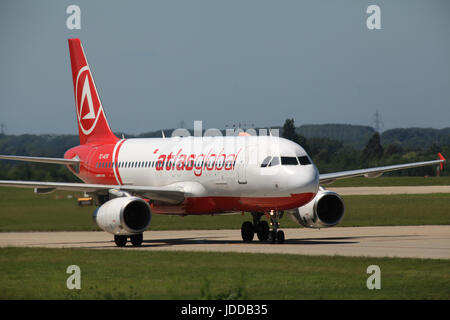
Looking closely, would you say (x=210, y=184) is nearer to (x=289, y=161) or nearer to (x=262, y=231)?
(x=262, y=231)

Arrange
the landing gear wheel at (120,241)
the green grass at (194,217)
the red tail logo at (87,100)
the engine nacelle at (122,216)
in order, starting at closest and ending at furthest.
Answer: the engine nacelle at (122,216) < the landing gear wheel at (120,241) < the green grass at (194,217) < the red tail logo at (87,100)

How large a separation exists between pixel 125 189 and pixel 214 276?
13.5 metres

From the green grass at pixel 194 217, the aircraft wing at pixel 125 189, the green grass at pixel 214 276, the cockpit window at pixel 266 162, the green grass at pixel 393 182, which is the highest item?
the cockpit window at pixel 266 162

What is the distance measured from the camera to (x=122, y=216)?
108ft

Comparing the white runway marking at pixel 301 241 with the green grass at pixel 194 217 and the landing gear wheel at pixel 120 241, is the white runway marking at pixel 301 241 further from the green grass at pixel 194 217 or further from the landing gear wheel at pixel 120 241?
the green grass at pixel 194 217

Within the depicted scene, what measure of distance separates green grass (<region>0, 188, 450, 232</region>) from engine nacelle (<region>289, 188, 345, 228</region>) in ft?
33.8

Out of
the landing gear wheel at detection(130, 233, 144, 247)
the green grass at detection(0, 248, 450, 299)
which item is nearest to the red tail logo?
the landing gear wheel at detection(130, 233, 144, 247)

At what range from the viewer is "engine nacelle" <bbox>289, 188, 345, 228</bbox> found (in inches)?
1363

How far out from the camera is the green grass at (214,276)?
18.8m

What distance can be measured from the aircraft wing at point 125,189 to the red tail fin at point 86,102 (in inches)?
355

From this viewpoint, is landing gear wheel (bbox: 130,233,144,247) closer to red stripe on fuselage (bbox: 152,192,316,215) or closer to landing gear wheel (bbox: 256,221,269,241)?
red stripe on fuselage (bbox: 152,192,316,215)

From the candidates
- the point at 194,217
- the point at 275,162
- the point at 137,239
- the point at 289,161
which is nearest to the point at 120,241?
the point at 137,239

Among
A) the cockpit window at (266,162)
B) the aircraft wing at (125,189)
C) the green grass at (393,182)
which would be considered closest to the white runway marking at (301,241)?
the aircraft wing at (125,189)
